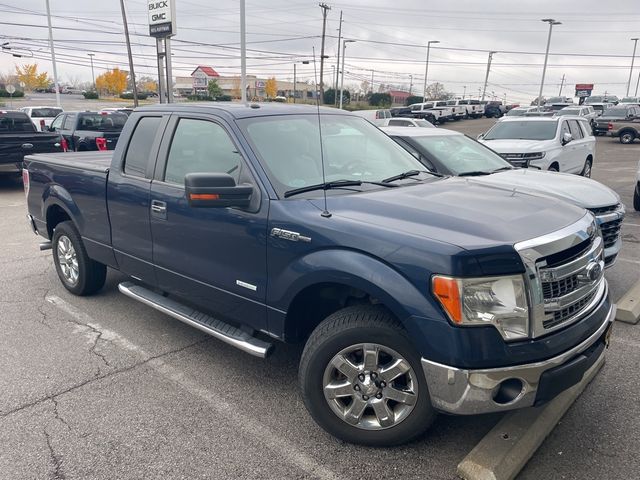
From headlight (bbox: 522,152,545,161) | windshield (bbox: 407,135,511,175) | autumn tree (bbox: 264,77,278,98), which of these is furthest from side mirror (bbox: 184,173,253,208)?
autumn tree (bbox: 264,77,278,98)

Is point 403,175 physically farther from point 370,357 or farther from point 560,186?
point 560,186

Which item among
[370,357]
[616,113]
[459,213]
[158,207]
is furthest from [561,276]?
[616,113]

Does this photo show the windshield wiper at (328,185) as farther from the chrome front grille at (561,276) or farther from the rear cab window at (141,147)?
the rear cab window at (141,147)

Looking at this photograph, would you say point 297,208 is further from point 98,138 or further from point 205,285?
point 98,138

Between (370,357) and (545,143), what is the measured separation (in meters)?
8.40

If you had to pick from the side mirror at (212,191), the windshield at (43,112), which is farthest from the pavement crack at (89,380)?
the windshield at (43,112)

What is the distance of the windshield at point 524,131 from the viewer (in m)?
10.4

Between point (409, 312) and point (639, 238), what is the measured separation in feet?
23.0

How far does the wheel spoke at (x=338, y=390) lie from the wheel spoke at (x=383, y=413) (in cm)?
15

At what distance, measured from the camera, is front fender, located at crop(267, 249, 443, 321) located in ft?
8.48

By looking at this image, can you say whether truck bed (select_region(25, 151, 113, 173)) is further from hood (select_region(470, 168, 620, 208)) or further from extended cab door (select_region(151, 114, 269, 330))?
hood (select_region(470, 168, 620, 208))

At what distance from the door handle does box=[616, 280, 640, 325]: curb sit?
13.3 ft

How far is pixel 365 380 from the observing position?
2.91m

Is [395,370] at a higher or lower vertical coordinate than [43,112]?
higher
